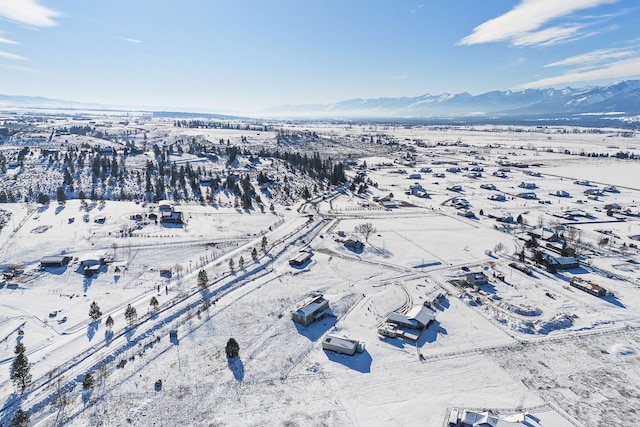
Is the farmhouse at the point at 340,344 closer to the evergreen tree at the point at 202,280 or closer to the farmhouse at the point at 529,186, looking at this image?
the evergreen tree at the point at 202,280

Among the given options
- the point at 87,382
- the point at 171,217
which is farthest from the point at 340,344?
the point at 171,217

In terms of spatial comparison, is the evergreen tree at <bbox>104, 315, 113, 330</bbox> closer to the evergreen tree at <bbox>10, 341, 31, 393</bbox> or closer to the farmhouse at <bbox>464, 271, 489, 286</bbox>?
the evergreen tree at <bbox>10, 341, 31, 393</bbox>

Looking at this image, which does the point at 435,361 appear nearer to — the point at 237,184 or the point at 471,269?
the point at 471,269

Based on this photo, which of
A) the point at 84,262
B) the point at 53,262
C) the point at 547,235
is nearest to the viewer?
the point at 53,262

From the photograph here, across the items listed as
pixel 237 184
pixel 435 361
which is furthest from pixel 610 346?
pixel 237 184

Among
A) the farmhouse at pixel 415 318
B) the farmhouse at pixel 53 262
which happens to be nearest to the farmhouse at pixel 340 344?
the farmhouse at pixel 415 318

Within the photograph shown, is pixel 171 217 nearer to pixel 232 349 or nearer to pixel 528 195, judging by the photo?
pixel 232 349
